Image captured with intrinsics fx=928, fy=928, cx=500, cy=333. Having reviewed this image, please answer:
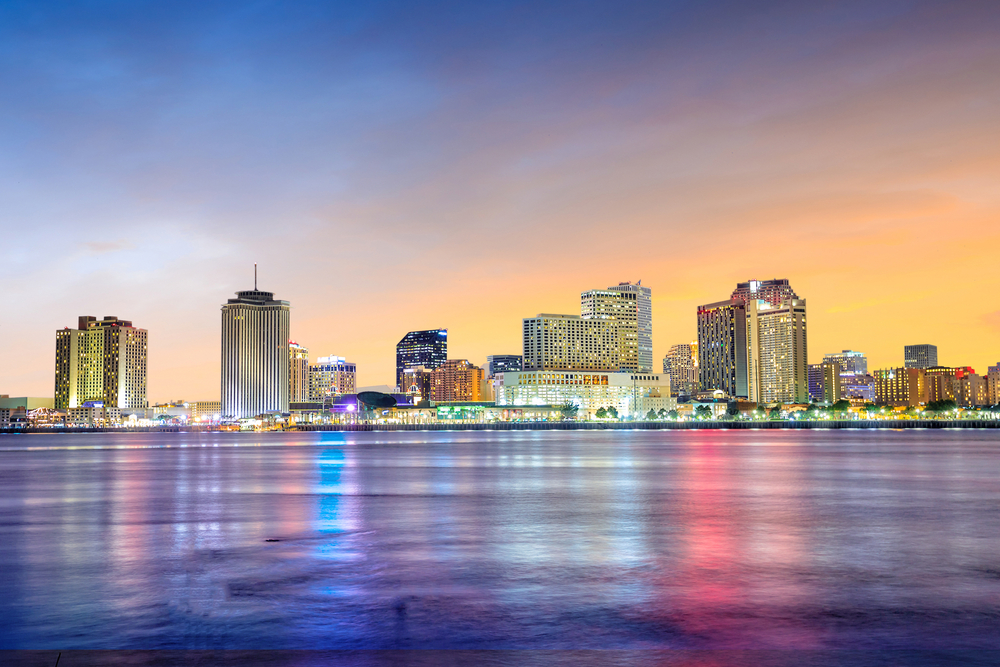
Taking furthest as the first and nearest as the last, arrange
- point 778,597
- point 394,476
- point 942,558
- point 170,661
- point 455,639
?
point 394,476, point 942,558, point 778,597, point 455,639, point 170,661

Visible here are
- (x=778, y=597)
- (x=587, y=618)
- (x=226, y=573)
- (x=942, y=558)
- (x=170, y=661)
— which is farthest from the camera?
(x=942, y=558)

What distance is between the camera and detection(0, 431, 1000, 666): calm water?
13.9 metres

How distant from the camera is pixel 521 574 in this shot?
65.3 feet

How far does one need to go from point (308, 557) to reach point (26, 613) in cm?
756

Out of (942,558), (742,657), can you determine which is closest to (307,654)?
(742,657)

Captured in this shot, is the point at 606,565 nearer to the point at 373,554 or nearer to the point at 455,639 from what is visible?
the point at 373,554

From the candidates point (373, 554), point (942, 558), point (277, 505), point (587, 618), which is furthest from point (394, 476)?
point (587, 618)

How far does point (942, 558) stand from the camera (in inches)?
872

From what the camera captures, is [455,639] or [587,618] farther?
[587,618]

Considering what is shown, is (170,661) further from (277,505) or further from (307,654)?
(277,505)

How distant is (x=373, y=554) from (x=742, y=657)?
12.5 m

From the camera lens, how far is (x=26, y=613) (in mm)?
15969

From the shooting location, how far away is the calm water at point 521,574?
13852 mm

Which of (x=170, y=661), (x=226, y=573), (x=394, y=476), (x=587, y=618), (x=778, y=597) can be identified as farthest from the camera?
(x=394, y=476)
